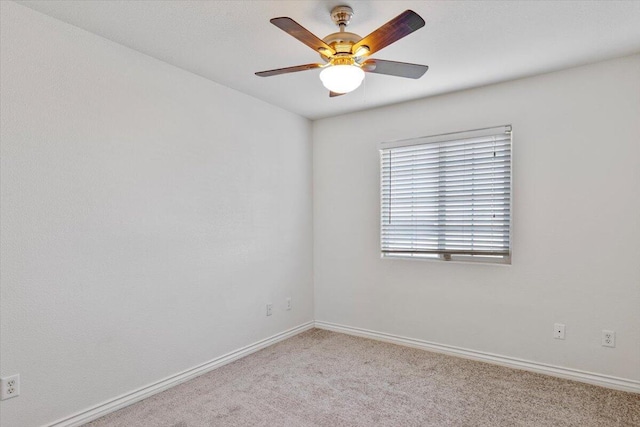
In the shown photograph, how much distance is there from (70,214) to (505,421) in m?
2.96

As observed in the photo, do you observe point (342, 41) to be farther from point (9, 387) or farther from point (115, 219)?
point (9, 387)

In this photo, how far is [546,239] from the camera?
2900 mm

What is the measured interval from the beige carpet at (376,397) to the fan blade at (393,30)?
7.16 ft

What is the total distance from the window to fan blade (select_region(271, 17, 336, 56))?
1.85m

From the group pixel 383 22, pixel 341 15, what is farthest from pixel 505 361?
pixel 341 15

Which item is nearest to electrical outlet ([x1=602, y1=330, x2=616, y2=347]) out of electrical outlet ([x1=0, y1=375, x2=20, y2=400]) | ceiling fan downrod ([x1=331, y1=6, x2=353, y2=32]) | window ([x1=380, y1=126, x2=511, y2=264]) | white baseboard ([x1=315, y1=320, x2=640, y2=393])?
white baseboard ([x1=315, y1=320, x2=640, y2=393])

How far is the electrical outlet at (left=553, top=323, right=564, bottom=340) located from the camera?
2.83 m

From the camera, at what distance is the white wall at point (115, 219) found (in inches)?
78.9

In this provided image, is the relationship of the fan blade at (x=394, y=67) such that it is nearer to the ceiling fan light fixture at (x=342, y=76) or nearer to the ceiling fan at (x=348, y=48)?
the ceiling fan at (x=348, y=48)

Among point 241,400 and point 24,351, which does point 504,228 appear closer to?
point 241,400

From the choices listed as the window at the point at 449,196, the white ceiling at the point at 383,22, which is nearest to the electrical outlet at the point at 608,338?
the window at the point at 449,196

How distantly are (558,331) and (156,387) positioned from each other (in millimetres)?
3084

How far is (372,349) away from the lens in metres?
3.48

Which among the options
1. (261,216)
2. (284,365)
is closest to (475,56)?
(261,216)
